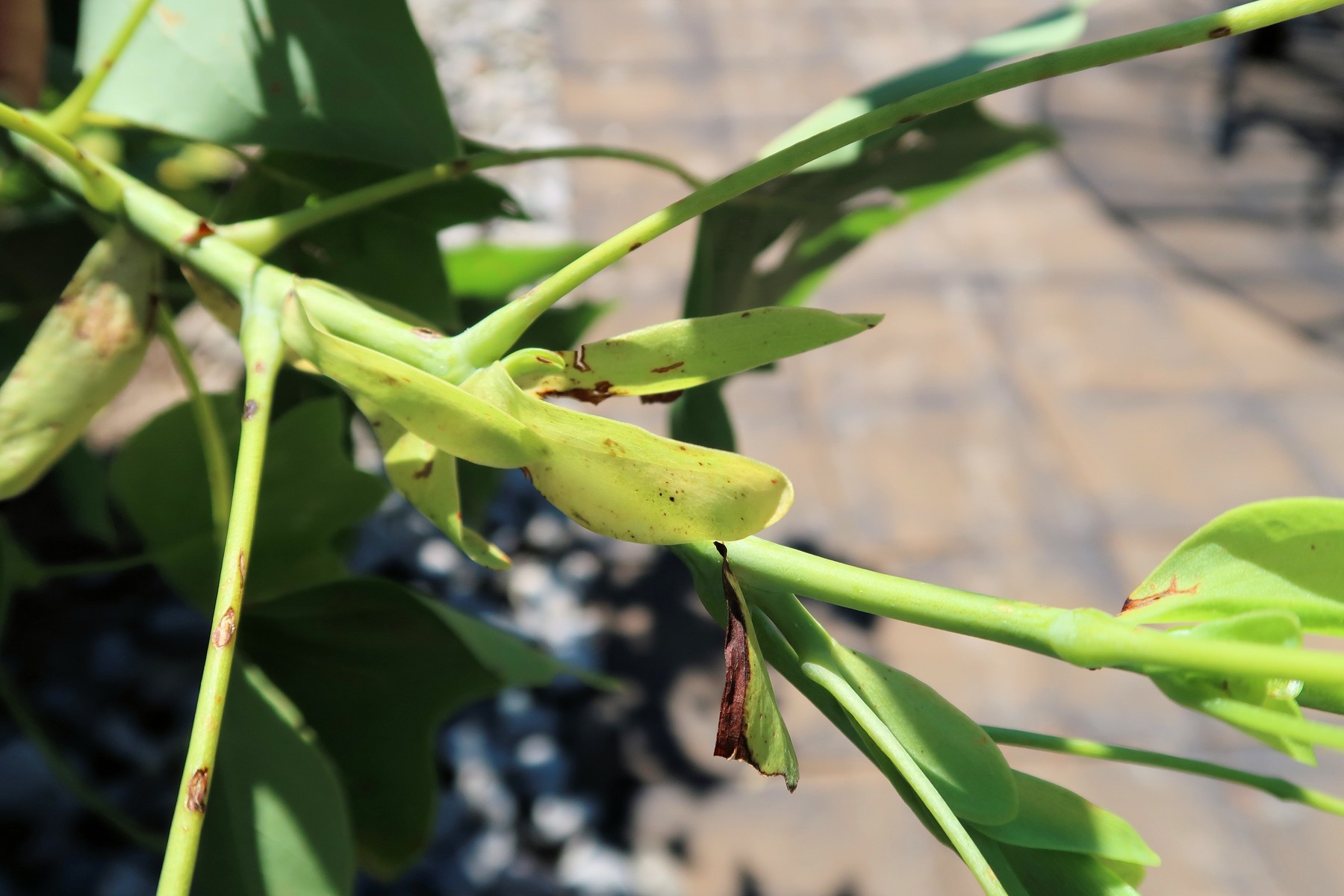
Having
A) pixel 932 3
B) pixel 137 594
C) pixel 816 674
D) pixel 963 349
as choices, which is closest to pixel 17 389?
pixel 816 674

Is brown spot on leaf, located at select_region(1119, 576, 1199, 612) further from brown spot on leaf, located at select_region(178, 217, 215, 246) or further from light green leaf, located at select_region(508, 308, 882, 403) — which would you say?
brown spot on leaf, located at select_region(178, 217, 215, 246)

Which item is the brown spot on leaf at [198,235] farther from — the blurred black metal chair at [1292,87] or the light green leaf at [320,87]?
the blurred black metal chair at [1292,87]

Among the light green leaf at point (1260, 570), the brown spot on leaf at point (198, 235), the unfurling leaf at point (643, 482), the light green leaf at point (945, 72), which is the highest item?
the light green leaf at point (945, 72)

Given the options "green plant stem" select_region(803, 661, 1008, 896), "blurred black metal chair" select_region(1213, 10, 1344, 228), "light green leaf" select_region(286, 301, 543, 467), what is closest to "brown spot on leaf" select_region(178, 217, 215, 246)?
"light green leaf" select_region(286, 301, 543, 467)

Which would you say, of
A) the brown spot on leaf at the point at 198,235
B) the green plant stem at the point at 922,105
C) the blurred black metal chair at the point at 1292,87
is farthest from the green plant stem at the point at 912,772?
the blurred black metal chair at the point at 1292,87

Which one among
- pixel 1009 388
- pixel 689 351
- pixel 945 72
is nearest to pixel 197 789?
pixel 689 351
